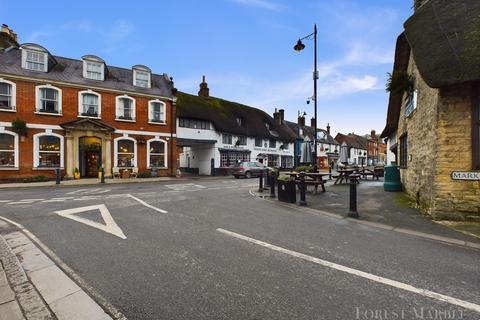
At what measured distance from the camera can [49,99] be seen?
18.6 metres

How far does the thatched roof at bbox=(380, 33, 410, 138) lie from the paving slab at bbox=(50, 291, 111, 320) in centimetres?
1142

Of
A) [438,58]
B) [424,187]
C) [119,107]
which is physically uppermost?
[119,107]

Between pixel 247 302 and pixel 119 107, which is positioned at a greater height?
pixel 119 107

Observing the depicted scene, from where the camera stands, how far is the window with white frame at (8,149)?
17.1 metres

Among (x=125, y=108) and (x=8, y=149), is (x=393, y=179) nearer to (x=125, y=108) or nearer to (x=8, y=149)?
(x=125, y=108)

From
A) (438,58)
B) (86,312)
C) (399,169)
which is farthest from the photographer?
(399,169)

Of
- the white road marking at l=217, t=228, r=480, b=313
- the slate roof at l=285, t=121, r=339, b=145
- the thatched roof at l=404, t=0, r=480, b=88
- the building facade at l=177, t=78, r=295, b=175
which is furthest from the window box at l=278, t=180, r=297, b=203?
the slate roof at l=285, t=121, r=339, b=145

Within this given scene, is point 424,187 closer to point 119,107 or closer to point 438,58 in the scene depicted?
point 438,58

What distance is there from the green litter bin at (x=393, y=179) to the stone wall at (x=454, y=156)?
528 centimetres

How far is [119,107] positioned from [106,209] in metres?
16.1

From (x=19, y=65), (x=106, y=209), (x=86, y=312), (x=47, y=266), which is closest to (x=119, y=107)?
(x=19, y=65)

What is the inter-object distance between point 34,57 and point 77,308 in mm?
23020

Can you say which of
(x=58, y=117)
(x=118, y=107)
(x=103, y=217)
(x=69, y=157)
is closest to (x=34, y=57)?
(x=58, y=117)

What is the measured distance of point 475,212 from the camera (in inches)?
241
